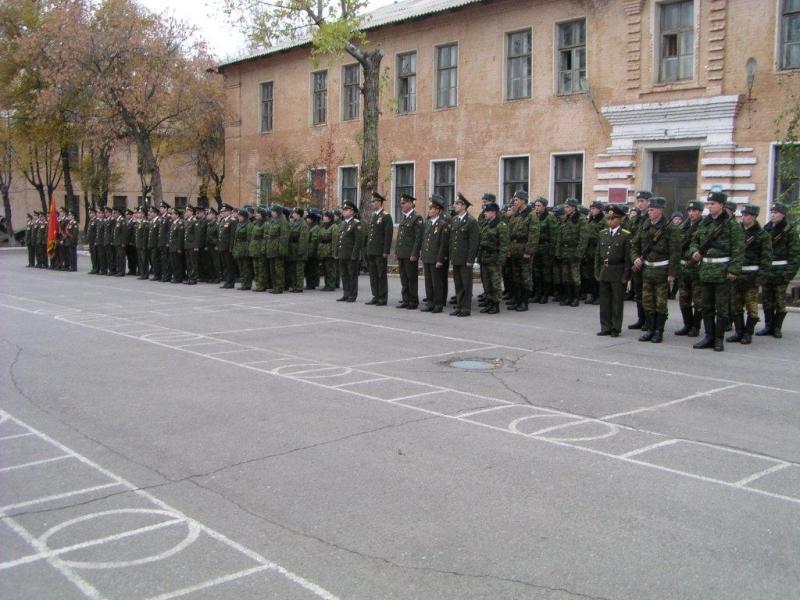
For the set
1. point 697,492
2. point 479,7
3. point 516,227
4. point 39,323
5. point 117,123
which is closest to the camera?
point 697,492

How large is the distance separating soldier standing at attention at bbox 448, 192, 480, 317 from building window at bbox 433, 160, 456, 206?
16297mm

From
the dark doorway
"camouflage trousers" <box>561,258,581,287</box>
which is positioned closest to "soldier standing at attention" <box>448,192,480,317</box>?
"camouflage trousers" <box>561,258,581,287</box>

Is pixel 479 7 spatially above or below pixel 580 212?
above

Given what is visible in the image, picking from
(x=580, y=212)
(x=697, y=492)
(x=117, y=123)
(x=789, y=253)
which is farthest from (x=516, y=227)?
(x=117, y=123)

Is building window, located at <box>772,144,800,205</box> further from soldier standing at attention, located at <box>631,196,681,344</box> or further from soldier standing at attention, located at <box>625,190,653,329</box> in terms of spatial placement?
soldier standing at attention, located at <box>631,196,681,344</box>

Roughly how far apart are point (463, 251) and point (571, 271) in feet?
8.93

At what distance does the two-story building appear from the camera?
23.3 m

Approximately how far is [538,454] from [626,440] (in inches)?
35.7

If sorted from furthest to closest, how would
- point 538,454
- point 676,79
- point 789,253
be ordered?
1. point 676,79
2. point 789,253
3. point 538,454

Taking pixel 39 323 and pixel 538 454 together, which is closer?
pixel 538 454

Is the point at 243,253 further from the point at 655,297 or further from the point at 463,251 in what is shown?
the point at 655,297

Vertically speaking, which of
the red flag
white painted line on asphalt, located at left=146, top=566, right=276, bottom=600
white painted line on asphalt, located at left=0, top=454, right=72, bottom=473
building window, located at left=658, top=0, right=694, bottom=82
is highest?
building window, located at left=658, top=0, right=694, bottom=82

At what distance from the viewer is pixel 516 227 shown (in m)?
16.7

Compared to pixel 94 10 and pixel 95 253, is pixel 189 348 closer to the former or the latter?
pixel 95 253
